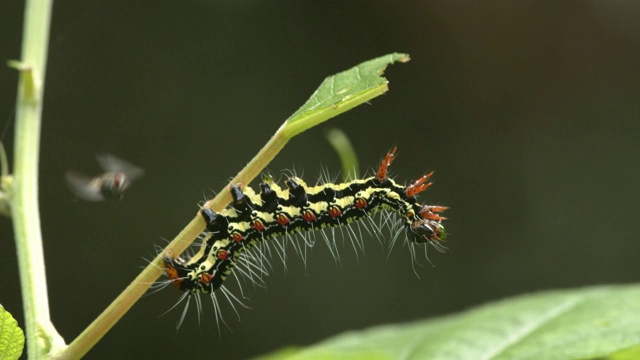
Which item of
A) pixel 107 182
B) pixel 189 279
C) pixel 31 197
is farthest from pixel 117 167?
pixel 31 197

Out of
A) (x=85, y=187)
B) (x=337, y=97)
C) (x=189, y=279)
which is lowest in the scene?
(x=189, y=279)

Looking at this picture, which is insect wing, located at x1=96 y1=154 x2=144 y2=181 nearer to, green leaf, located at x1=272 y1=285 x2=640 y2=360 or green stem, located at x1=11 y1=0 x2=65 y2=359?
green stem, located at x1=11 y1=0 x2=65 y2=359

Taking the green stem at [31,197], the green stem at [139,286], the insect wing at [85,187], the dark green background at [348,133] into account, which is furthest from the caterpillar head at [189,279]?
the dark green background at [348,133]

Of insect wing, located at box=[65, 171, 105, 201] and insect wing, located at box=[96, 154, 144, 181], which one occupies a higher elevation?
insect wing, located at box=[96, 154, 144, 181]

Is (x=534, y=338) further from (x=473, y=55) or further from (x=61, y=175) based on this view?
(x=473, y=55)

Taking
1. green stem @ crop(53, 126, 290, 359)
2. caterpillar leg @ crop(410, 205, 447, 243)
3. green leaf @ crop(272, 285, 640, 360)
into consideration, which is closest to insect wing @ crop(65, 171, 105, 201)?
green leaf @ crop(272, 285, 640, 360)

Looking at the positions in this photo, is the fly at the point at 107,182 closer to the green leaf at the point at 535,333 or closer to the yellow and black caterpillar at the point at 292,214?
the yellow and black caterpillar at the point at 292,214

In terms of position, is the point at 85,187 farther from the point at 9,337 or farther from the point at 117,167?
the point at 9,337
